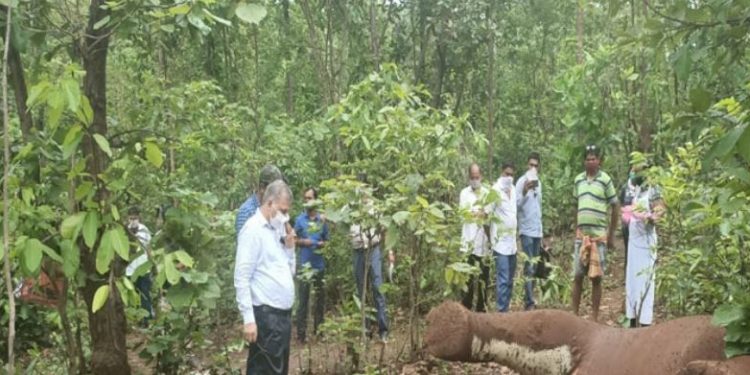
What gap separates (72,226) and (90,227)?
0.35ft

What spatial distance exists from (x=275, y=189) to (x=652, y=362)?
2365mm

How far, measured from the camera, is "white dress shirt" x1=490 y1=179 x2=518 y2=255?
7.14m

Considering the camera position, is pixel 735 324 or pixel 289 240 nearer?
pixel 735 324

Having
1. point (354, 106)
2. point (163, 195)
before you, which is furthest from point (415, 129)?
point (163, 195)

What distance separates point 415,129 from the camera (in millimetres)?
5660

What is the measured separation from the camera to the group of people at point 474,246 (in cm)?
452

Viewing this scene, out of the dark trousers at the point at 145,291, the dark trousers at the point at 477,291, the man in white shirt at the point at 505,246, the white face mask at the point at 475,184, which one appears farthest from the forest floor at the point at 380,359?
the white face mask at the point at 475,184

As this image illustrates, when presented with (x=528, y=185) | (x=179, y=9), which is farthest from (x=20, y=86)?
(x=528, y=185)

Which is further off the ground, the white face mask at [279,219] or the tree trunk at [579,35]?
the tree trunk at [579,35]

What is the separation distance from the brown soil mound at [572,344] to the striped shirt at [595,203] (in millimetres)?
2771

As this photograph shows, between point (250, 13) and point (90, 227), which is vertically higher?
point (250, 13)

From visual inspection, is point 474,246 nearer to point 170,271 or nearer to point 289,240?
point 289,240

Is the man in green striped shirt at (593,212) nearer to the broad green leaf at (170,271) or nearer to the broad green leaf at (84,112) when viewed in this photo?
the broad green leaf at (170,271)

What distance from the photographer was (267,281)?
4.51 metres
